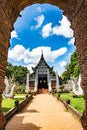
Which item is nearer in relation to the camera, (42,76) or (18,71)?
(42,76)

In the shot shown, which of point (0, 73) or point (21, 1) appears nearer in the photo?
point (0, 73)

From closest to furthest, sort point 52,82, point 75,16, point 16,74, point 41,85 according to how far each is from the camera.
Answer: point 75,16 → point 52,82 → point 41,85 → point 16,74

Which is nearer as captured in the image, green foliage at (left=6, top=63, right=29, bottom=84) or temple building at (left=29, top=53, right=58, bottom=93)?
temple building at (left=29, top=53, right=58, bottom=93)

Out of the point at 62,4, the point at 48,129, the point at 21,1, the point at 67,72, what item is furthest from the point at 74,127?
the point at 67,72

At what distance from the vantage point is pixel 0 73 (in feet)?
19.2

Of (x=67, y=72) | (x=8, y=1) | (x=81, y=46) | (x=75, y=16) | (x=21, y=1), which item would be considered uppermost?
(x=67, y=72)

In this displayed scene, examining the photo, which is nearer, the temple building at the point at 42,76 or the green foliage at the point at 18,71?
the temple building at the point at 42,76

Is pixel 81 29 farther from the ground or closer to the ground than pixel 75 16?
closer to the ground

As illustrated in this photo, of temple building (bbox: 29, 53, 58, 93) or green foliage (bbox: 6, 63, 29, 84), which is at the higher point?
green foliage (bbox: 6, 63, 29, 84)

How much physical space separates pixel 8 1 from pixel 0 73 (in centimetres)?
279

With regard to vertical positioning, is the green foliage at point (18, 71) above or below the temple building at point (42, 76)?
above

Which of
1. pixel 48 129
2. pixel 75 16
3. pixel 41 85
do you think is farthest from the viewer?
pixel 41 85

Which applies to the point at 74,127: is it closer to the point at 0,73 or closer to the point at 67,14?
the point at 0,73

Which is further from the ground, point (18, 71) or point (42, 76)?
point (18, 71)
